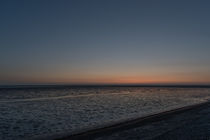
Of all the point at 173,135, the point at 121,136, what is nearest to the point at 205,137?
the point at 173,135

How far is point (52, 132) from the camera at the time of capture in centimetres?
1742

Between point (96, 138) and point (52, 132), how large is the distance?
14.2ft

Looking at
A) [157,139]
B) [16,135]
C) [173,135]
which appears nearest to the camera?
[157,139]

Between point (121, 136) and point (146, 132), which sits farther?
point (146, 132)

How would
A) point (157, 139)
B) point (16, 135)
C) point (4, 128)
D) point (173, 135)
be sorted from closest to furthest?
1. point (157, 139)
2. point (173, 135)
3. point (16, 135)
4. point (4, 128)

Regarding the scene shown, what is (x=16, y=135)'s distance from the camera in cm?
1644

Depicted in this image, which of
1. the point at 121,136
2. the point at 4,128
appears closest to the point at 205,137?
the point at 121,136

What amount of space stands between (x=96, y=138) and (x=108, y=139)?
90 centimetres

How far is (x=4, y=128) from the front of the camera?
61.4 feet

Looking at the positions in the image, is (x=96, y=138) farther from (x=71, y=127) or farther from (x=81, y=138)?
(x=71, y=127)

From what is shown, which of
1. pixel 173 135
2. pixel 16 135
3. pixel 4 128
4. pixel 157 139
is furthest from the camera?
pixel 4 128

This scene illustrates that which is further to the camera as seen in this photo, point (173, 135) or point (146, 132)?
point (146, 132)

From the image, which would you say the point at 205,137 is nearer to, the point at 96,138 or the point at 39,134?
the point at 96,138

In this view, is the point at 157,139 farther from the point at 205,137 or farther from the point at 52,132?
the point at 52,132
